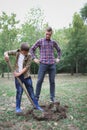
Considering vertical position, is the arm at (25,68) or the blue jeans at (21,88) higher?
the arm at (25,68)

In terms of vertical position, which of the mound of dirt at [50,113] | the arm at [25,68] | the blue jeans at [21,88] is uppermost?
the arm at [25,68]

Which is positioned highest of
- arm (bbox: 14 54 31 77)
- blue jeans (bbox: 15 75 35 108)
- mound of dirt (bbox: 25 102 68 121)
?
arm (bbox: 14 54 31 77)

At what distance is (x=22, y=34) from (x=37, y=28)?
159 cm

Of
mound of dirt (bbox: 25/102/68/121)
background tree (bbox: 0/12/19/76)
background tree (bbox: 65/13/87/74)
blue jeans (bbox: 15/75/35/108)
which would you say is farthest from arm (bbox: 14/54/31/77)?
background tree (bbox: 65/13/87/74)

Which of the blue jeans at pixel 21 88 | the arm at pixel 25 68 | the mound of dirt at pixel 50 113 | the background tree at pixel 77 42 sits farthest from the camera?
the background tree at pixel 77 42

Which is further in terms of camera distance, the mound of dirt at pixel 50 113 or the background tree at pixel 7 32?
the background tree at pixel 7 32

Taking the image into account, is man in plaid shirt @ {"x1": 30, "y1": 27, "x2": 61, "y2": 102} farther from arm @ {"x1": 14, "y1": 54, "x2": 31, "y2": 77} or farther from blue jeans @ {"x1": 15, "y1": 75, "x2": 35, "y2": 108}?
arm @ {"x1": 14, "y1": 54, "x2": 31, "y2": 77}

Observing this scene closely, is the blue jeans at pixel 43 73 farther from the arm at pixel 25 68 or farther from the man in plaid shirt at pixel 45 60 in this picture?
the arm at pixel 25 68

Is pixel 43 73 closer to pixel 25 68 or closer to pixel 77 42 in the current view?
pixel 25 68

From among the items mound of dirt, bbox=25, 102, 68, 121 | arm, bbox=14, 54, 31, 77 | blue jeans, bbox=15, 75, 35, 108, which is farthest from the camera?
blue jeans, bbox=15, 75, 35, 108

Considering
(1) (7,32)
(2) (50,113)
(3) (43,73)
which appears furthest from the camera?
(1) (7,32)

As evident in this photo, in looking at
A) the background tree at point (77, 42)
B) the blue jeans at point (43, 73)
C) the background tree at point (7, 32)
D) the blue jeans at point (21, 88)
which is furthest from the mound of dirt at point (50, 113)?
the background tree at point (77, 42)

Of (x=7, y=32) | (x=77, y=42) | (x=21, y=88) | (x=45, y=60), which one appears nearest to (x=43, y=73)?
(x=45, y=60)

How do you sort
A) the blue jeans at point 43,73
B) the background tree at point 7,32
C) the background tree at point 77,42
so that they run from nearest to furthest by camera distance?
the blue jeans at point 43,73 → the background tree at point 7,32 → the background tree at point 77,42
